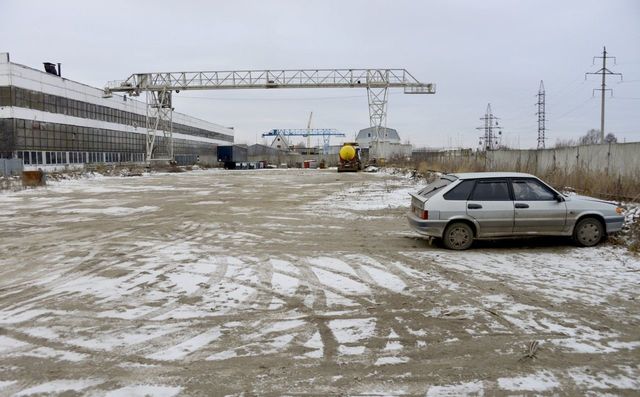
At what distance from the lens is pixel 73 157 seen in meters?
47.2

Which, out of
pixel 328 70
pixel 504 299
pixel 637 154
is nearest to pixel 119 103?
pixel 328 70

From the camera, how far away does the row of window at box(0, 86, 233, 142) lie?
124ft

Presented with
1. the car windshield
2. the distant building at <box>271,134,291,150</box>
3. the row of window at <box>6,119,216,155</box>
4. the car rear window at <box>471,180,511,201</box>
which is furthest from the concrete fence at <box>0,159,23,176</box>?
the distant building at <box>271,134,291,150</box>

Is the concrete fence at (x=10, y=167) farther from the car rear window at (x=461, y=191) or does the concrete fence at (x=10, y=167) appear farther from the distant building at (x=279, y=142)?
the distant building at (x=279, y=142)

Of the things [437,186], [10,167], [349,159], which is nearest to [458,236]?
[437,186]

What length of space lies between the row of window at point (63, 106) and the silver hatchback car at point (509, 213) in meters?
40.5

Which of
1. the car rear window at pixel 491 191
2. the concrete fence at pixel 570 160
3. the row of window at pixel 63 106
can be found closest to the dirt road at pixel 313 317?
the car rear window at pixel 491 191

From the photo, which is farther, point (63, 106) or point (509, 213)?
point (63, 106)

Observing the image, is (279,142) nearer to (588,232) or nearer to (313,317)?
(588,232)

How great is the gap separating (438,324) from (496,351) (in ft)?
2.73

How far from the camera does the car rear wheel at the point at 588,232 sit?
9312mm

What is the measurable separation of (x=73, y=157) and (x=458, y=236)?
47506mm

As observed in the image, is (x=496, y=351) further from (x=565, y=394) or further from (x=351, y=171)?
(x=351, y=171)

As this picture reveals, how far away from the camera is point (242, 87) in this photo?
48250mm
